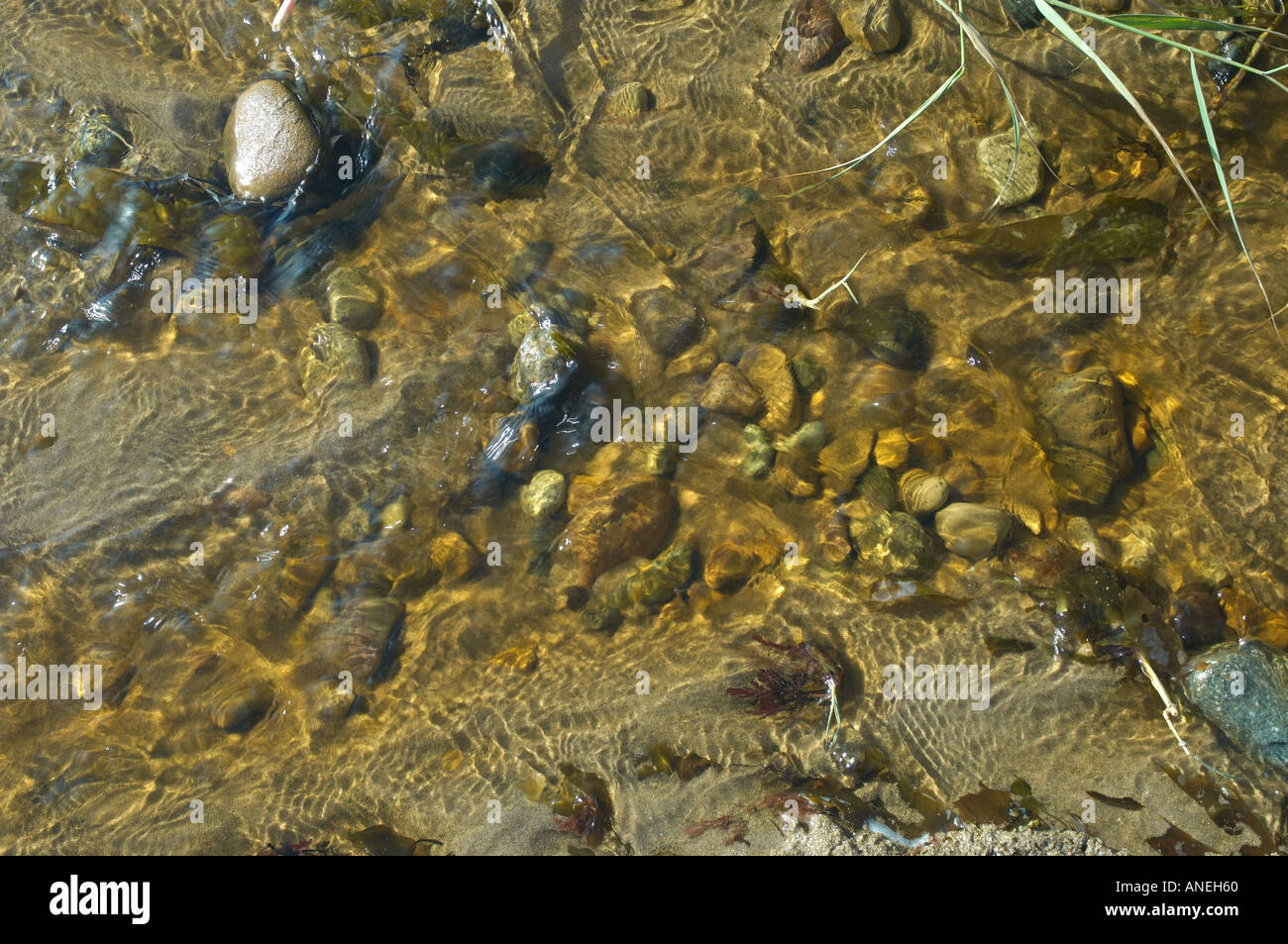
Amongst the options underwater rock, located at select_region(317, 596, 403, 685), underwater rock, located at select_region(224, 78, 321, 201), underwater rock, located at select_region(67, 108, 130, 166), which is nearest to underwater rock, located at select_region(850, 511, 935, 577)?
underwater rock, located at select_region(317, 596, 403, 685)

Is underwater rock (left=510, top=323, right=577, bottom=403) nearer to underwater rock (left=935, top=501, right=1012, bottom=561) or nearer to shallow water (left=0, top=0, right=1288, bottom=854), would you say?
shallow water (left=0, top=0, right=1288, bottom=854)

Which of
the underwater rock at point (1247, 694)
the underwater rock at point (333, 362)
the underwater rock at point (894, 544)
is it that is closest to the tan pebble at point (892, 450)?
the underwater rock at point (894, 544)

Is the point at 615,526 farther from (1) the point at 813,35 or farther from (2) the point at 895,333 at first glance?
(1) the point at 813,35

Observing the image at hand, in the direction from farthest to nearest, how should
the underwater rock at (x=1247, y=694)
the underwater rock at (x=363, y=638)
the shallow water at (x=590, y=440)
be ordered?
1. the underwater rock at (x=363, y=638)
2. the shallow water at (x=590, y=440)
3. the underwater rock at (x=1247, y=694)

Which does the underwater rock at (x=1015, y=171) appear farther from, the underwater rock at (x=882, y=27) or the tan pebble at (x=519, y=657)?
the tan pebble at (x=519, y=657)

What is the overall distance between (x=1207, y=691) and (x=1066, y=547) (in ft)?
3.16

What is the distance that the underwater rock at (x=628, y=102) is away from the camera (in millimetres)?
5148

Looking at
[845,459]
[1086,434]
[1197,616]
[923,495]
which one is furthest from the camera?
[845,459]

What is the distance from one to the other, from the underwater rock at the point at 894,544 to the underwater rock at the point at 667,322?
1.60 m

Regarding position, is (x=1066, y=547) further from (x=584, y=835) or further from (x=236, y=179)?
(x=236, y=179)

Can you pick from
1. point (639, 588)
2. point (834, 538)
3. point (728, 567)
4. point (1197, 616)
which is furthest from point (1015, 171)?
point (639, 588)

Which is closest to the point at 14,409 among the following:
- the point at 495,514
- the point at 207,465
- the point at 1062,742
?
the point at 207,465

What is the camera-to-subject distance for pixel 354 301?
5.02 meters

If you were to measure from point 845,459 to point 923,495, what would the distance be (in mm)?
503
